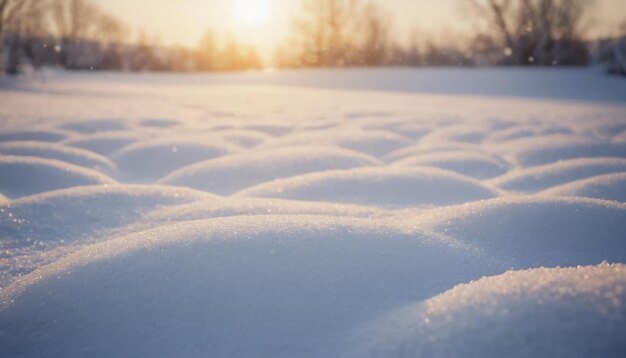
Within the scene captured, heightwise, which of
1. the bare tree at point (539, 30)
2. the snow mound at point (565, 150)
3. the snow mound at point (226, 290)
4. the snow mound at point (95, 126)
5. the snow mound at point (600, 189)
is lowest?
the snow mound at point (226, 290)

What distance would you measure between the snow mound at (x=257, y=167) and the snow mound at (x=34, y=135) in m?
1.17

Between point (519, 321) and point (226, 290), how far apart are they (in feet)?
1.37

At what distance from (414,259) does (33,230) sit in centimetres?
92

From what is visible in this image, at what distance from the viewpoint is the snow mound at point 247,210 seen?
1021 millimetres

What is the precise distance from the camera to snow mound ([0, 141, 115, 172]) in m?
1.71

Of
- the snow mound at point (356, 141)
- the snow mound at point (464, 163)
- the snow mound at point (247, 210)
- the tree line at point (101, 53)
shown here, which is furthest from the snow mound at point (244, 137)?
the tree line at point (101, 53)

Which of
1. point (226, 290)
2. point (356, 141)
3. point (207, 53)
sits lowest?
point (226, 290)

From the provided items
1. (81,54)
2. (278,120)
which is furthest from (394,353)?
(81,54)

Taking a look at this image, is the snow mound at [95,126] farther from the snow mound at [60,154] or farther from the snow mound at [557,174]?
the snow mound at [557,174]

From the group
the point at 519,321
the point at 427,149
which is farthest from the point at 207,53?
the point at 519,321

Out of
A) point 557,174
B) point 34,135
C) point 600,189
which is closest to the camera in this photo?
point 600,189

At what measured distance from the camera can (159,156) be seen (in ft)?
6.29

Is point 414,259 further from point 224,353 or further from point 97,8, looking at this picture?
point 97,8

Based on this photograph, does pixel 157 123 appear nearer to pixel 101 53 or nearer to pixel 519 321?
pixel 519 321
